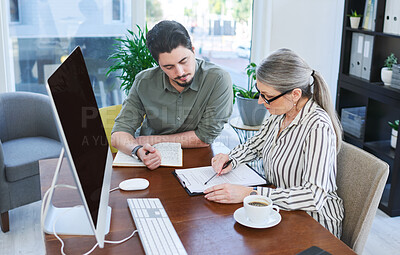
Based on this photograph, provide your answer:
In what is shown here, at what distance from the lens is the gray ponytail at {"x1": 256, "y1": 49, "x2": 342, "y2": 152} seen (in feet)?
5.29

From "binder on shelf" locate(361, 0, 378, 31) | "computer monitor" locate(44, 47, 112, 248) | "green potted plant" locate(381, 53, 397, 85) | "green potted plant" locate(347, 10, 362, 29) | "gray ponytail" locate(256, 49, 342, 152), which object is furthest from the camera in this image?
"green potted plant" locate(347, 10, 362, 29)

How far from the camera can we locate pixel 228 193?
153 centimetres

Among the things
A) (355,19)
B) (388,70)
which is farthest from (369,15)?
(388,70)

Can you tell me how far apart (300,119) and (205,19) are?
7.91ft

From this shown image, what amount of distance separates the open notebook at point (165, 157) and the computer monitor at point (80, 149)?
0.87 ft

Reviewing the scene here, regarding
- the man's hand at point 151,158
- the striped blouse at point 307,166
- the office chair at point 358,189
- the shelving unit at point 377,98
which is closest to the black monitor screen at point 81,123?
the man's hand at point 151,158

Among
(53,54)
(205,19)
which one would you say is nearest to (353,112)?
(205,19)

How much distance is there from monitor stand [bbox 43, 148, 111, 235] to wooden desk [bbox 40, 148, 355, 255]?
22mm

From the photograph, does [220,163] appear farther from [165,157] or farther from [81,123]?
[81,123]

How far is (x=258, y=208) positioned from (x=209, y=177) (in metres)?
0.42

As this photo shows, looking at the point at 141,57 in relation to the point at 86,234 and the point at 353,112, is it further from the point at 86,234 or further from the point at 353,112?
the point at 86,234

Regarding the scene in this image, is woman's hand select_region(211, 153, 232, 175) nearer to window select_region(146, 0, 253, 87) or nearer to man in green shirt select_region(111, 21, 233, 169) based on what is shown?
man in green shirt select_region(111, 21, 233, 169)

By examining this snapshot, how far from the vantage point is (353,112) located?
11.7ft

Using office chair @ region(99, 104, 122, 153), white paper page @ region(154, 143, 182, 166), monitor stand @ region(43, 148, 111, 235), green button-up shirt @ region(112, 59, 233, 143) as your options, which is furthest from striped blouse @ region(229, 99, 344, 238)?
office chair @ region(99, 104, 122, 153)
